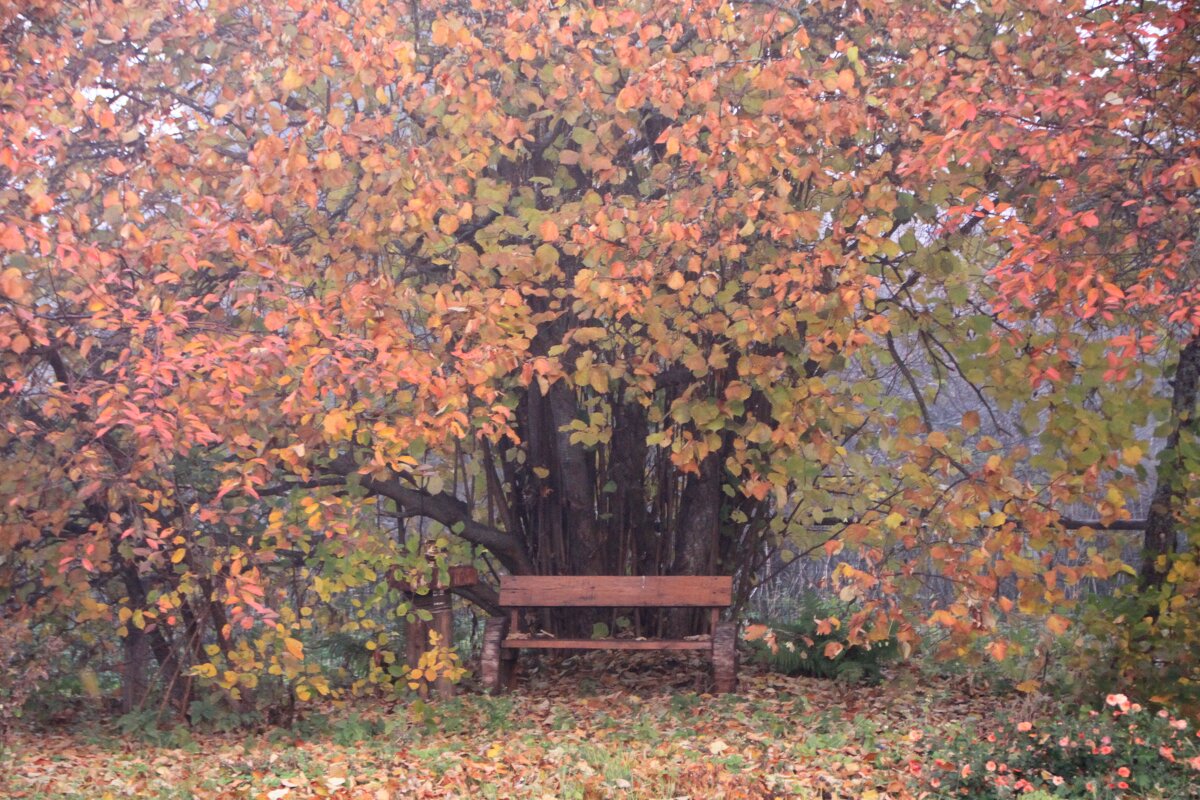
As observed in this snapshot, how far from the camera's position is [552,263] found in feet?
22.4

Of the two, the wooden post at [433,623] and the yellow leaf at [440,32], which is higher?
the yellow leaf at [440,32]

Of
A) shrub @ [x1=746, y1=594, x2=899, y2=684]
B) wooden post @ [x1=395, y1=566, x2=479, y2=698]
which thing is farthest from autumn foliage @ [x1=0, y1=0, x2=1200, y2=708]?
shrub @ [x1=746, y1=594, x2=899, y2=684]

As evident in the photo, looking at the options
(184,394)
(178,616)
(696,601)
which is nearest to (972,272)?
(696,601)

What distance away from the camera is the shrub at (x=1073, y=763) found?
4.62 m

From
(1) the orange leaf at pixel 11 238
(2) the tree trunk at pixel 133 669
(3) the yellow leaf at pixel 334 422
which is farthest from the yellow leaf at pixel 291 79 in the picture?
(2) the tree trunk at pixel 133 669

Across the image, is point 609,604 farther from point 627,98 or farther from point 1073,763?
point 1073,763

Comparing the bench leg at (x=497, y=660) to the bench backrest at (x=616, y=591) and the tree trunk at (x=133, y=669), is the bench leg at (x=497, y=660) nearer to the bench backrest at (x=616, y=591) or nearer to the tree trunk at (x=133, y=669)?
the bench backrest at (x=616, y=591)

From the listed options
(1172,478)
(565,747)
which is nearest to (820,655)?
(1172,478)

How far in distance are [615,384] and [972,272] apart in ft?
7.67

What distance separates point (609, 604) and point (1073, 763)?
347 cm

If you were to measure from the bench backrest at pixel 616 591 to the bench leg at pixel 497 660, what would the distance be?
0.52 feet

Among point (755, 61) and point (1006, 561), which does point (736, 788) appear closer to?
point (1006, 561)

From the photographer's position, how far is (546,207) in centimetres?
790

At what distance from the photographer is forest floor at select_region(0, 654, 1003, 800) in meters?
5.18
